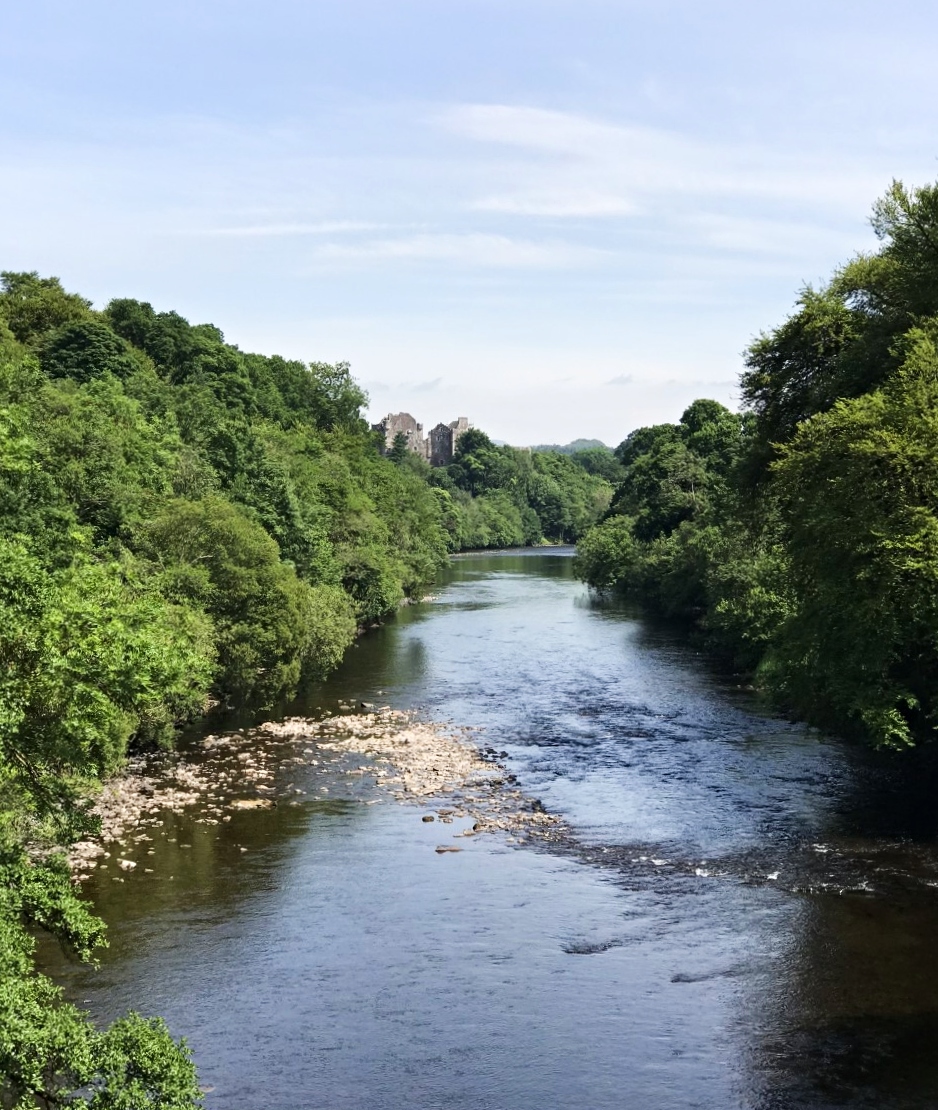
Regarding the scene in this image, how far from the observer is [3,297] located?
92.1 meters

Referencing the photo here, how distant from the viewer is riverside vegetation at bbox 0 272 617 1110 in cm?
1561

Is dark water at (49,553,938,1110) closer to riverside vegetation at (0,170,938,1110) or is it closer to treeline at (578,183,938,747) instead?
riverside vegetation at (0,170,938,1110)

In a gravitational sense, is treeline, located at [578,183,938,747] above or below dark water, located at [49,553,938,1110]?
above

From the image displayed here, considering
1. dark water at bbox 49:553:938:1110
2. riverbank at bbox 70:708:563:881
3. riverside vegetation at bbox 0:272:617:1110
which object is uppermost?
riverside vegetation at bbox 0:272:617:1110

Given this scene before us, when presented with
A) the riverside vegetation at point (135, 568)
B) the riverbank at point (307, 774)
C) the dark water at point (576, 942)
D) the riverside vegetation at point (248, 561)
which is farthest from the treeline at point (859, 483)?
the riverside vegetation at point (135, 568)

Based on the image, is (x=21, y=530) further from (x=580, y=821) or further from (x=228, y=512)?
(x=580, y=821)

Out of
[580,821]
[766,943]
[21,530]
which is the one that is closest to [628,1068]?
[766,943]

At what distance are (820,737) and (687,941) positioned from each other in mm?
19933

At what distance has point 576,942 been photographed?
26.0 m

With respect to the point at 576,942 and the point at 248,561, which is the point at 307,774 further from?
the point at 576,942

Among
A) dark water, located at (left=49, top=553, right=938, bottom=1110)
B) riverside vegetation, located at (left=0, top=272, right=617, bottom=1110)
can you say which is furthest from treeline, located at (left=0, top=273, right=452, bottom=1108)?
dark water, located at (left=49, top=553, right=938, bottom=1110)

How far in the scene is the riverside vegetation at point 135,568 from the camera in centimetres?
1561

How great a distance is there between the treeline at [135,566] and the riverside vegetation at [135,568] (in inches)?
2.9

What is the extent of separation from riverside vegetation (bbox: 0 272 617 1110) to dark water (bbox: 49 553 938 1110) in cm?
327
